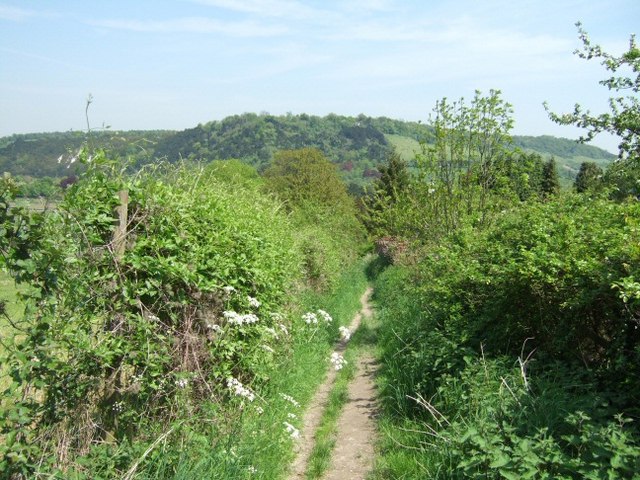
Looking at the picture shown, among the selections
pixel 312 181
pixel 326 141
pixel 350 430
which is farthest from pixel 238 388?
pixel 326 141

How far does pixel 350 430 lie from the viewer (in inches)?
285

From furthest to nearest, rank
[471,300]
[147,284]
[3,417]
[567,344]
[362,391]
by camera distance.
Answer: [362,391] → [471,300] → [567,344] → [147,284] → [3,417]

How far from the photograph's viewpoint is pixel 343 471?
610cm

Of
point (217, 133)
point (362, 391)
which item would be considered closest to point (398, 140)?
point (217, 133)

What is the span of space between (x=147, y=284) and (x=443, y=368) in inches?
149

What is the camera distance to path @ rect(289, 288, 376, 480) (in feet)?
20.1

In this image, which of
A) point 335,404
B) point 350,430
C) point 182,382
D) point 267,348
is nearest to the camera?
point 182,382

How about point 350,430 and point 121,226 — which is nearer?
point 121,226

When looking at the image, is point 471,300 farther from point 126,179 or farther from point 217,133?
point 217,133

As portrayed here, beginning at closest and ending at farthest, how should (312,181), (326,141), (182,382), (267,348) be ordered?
(182,382) < (267,348) < (312,181) < (326,141)

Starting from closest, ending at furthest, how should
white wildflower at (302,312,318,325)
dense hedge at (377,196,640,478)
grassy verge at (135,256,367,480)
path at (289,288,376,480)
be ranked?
dense hedge at (377,196,640,478) < grassy verge at (135,256,367,480) < path at (289,288,376,480) < white wildflower at (302,312,318,325)

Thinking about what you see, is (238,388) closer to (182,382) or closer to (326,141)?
(182,382)

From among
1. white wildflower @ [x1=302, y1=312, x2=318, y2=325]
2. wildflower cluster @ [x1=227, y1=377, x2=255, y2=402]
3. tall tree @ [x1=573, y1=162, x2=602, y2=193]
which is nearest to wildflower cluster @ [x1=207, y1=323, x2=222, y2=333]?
wildflower cluster @ [x1=227, y1=377, x2=255, y2=402]

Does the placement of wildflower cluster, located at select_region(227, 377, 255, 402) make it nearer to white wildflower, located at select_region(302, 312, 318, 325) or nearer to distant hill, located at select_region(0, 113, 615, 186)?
white wildflower, located at select_region(302, 312, 318, 325)
